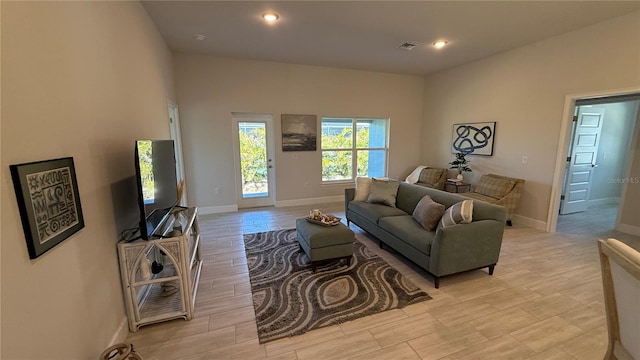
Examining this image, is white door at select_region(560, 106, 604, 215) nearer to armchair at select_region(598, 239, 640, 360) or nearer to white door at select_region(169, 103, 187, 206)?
armchair at select_region(598, 239, 640, 360)

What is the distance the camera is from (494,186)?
14.5ft

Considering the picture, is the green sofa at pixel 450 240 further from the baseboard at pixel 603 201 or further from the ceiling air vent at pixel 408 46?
the baseboard at pixel 603 201

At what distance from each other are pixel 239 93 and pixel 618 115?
24.4ft

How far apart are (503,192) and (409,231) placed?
2542 millimetres

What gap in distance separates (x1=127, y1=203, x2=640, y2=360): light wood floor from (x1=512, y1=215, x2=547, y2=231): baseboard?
107 cm

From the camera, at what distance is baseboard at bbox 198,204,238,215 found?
501 centimetres

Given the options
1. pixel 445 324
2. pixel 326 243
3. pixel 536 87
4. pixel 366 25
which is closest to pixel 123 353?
pixel 326 243

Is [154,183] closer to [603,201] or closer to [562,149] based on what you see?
[562,149]

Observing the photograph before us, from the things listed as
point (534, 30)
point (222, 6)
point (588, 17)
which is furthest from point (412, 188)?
point (222, 6)

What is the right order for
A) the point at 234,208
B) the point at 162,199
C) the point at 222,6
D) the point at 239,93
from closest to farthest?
1. the point at 162,199
2. the point at 222,6
3. the point at 239,93
4. the point at 234,208

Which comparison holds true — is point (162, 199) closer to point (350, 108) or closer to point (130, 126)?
point (130, 126)

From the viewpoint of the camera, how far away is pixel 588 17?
3180 mm

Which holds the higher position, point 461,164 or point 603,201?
point 461,164

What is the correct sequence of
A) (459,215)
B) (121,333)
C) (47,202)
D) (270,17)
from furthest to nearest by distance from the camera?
(270,17) < (459,215) < (121,333) < (47,202)
